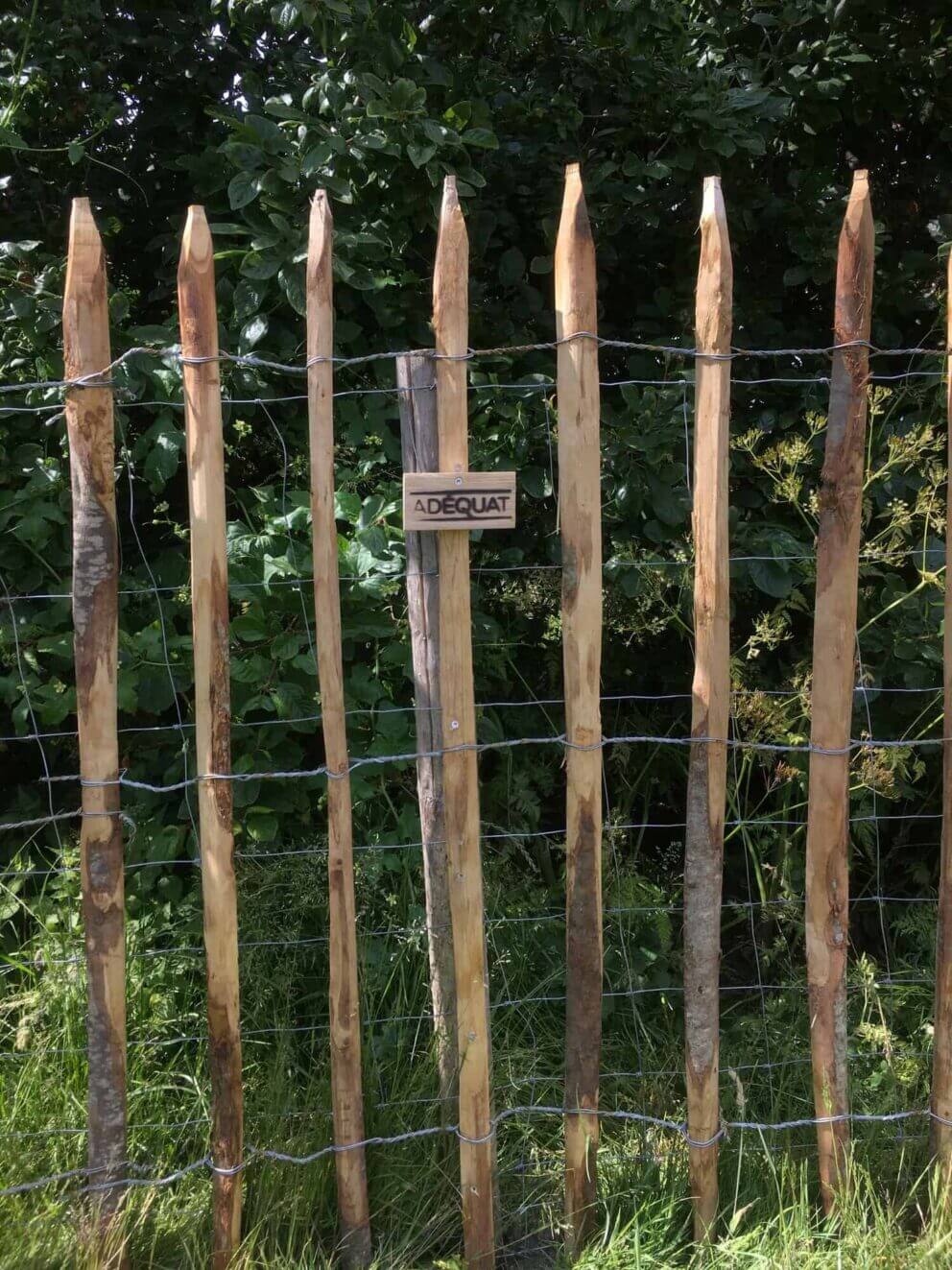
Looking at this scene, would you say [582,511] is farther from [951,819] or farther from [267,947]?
[267,947]

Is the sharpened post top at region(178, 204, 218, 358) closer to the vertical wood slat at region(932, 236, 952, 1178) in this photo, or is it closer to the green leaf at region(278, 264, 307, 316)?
the green leaf at region(278, 264, 307, 316)

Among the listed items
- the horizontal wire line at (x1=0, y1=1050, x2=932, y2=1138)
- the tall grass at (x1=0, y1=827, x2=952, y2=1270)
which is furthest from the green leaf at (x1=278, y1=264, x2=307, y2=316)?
the horizontal wire line at (x1=0, y1=1050, x2=932, y2=1138)

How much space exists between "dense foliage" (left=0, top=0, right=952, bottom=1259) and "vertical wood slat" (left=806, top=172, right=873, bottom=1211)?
465mm

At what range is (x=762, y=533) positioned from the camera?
10.1 ft

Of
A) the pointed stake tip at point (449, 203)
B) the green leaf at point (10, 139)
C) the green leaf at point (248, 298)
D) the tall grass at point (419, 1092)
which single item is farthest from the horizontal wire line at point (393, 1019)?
the green leaf at point (10, 139)

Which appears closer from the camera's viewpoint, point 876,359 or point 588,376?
point 588,376

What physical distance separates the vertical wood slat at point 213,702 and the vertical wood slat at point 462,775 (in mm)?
441

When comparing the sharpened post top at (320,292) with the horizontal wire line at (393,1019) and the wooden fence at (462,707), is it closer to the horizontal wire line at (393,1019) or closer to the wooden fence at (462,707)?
the wooden fence at (462,707)

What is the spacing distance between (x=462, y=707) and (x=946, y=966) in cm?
121

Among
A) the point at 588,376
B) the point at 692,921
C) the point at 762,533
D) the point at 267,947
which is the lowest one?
the point at 267,947

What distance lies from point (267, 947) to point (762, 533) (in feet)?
5.70

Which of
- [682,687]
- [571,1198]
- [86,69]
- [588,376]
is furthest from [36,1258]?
[86,69]

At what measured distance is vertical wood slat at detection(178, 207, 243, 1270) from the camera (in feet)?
7.00

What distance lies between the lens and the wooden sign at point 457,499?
7.29 ft
